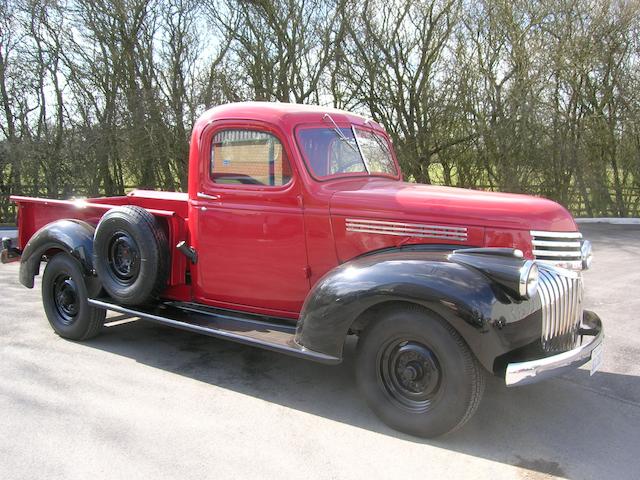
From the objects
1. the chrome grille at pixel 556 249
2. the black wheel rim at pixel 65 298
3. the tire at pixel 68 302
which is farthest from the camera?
the black wheel rim at pixel 65 298

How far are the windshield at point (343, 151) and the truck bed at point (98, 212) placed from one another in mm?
1273

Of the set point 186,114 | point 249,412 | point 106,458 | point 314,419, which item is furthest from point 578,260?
point 186,114

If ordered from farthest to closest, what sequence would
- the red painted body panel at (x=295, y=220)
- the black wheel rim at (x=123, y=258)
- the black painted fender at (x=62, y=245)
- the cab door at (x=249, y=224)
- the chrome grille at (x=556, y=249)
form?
the black painted fender at (x=62, y=245)
the black wheel rim at (x=123, y=258)
the cab door at (x=249, y=224)
the red painted body panel at (x=295, y=220)
the chrome grille at (x=556, y=249)

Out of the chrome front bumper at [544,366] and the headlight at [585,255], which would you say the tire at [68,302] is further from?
the headlight at [585,255]

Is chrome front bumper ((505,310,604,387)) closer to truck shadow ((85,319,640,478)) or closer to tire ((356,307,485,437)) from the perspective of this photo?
tire ((356,307,485,437))

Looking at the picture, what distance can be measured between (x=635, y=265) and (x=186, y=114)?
11.4 meters

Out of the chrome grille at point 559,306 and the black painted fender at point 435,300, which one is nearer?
the black painted fender at point 435,300

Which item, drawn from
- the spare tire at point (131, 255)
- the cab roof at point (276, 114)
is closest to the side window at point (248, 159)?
the cab roof at point (276, 114)

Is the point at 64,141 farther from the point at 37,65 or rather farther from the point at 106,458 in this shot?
the point at 106,458

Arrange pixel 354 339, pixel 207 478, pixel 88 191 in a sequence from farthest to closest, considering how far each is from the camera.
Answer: pixel 88 191, pixel 354 339, pixel 207 478

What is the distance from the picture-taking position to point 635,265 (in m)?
8.54

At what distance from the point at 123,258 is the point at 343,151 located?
202 centimetres

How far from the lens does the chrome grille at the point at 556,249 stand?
127 inches

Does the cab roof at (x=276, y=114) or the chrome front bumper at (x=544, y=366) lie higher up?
the cab roof at (x=276, y=114)
